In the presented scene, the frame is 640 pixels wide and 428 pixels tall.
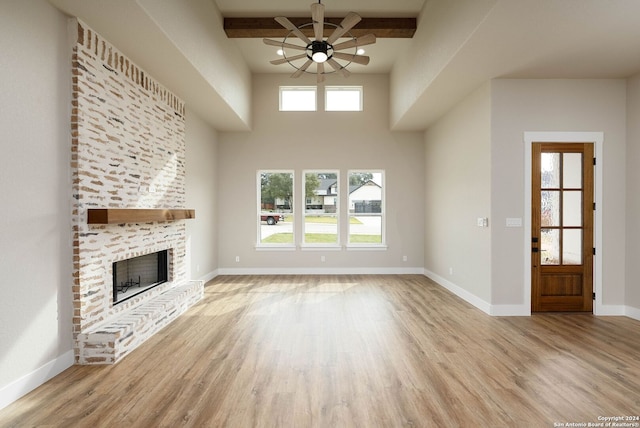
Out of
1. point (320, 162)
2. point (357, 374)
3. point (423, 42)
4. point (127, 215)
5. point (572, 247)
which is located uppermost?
point (423, 42)

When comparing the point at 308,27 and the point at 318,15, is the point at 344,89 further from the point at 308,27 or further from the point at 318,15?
the point at 318,15

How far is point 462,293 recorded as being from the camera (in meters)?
5.32

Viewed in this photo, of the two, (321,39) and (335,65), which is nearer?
(321,39)

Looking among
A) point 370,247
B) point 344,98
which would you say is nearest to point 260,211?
point 370,247

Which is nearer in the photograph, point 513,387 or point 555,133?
point 513,387

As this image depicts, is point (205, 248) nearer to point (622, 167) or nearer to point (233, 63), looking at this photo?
point (233, 63)

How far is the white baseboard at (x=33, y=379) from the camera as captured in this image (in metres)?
2.37

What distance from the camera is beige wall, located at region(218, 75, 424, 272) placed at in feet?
23.7

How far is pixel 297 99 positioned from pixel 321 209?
2.53 metres

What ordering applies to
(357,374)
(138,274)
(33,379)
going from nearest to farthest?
1. (33,379)
2. (357,374)
3. (138,274)

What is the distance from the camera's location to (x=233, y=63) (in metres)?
5.65

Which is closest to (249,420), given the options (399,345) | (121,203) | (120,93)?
(399,345)

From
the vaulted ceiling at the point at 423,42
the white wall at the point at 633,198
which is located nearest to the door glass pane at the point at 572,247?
the white wall at the point at 633,198

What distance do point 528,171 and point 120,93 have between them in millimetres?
5187
